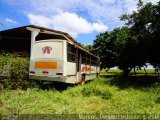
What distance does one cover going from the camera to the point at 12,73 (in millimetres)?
14344

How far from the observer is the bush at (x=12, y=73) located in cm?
1405

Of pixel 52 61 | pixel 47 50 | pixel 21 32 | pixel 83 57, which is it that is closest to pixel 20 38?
pixel 21 32

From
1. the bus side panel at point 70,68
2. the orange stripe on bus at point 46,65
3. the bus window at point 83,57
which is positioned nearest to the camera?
the orange stripe on bus at point 46,65

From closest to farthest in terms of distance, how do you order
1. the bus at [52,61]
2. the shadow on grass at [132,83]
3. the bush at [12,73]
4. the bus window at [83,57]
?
1. the bush at [12,73]
2. the bus at [52,61]
3. the shadow on grass at [132,83]
4. the bus window at [83,57]

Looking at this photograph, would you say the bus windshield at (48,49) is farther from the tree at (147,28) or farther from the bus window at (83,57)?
the tree at (147,28)

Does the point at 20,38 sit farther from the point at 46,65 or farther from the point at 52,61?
the point at 52,61

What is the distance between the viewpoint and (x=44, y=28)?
1941 cm

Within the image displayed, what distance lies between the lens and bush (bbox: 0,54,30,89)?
553 inches

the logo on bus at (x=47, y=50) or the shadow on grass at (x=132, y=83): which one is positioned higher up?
the logo on bus at (x=47, y=50)

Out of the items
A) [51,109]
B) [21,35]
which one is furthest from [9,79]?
[21,35]

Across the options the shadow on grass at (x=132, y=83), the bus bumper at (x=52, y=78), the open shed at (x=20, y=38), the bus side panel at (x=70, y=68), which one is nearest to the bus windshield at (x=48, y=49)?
the bus side panel at (x=70, y=68)

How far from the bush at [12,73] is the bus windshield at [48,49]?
113cm

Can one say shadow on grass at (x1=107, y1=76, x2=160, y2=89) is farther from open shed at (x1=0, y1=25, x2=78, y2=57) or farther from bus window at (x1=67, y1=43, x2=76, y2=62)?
open shed at (x1=0, y1=25, x2=78, y2=57)

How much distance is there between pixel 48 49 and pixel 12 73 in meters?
2.38
